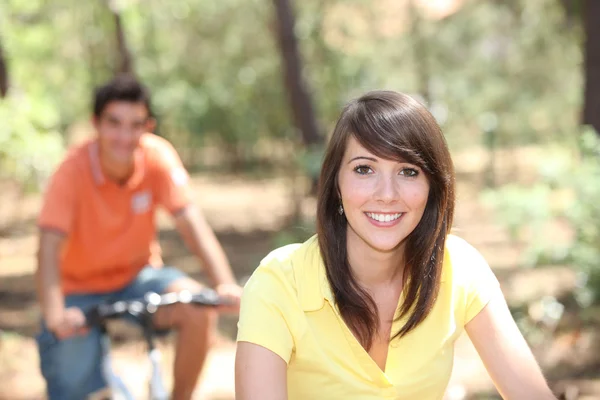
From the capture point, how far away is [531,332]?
627cm

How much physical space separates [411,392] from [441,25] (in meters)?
22.9

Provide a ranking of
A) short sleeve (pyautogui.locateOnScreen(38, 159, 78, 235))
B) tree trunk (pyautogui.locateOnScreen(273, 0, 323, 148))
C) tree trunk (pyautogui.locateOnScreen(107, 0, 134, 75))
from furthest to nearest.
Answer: tree trunk (pyautogui.locateOnScreen(107, 0, 134, 75))
tree trunk (pyautogui.locateOnScreen(273, 0, 323, 148))
short sleeve (pyautogui.locateOnScreen(38, 159, 78, 235))

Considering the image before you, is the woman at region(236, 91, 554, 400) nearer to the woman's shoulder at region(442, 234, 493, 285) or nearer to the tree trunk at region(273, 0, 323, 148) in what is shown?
the woman's shoulder at region(442, 234, 493, 285)

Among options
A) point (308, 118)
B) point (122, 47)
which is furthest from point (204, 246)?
point (122, 47)

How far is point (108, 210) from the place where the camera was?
4078mm

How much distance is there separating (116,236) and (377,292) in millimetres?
2015

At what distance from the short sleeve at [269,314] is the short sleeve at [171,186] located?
193 cm

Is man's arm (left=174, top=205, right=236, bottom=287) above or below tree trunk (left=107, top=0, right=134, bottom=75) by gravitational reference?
below

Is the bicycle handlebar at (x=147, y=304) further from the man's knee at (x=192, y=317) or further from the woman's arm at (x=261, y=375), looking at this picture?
the woman's arm at (x=261, y=375)

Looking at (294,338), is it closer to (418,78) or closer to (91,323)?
(91,323)

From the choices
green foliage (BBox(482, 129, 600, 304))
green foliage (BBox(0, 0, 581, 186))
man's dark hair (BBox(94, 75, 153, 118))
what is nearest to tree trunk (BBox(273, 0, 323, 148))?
green foliage (BBox(0, 0, 581, 186))

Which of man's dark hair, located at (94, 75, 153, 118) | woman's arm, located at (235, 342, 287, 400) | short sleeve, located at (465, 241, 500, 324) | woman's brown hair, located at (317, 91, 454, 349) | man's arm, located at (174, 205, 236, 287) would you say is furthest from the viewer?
man's arm, located at (174, 205, 236, 287)

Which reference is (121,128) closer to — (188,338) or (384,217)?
(188,338)

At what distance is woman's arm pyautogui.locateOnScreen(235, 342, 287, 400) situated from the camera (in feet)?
6.98
